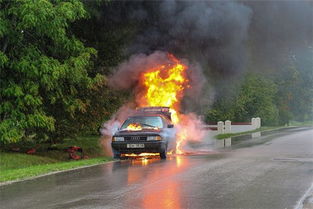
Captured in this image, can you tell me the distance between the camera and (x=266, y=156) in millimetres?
15500

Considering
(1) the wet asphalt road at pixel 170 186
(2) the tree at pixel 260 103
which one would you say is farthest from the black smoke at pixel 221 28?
(2) the tree at pixel 260 103

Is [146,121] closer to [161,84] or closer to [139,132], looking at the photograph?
[139,132]

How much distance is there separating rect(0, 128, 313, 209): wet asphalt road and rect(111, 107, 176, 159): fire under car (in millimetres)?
1513

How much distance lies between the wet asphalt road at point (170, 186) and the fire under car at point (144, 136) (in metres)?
1.51

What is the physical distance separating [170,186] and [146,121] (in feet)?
24.1

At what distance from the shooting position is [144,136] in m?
14.8

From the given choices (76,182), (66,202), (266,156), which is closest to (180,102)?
(266,156)

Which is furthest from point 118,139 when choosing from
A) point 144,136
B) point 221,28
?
point 221,28

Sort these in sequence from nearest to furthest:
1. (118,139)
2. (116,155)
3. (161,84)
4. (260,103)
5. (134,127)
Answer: (118,139), (116,155), (134,127), (161,84), (260,103)

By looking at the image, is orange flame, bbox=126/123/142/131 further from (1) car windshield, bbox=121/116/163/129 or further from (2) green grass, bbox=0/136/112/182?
(2) green grass, bbox=0/136/112/182

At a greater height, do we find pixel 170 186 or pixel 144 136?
pixel 144 136

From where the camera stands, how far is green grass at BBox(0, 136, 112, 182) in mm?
11367

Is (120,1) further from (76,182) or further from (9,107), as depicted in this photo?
(76,182)

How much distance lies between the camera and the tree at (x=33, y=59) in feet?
43.3
